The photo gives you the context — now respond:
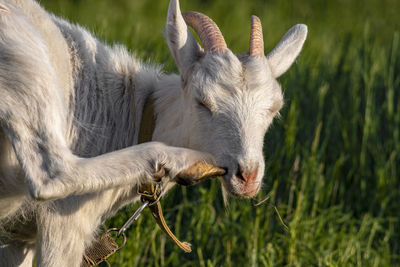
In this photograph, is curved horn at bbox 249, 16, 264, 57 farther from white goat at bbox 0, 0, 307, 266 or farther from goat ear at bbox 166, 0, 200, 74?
goat ear at bbox 166, 0, 200, 74

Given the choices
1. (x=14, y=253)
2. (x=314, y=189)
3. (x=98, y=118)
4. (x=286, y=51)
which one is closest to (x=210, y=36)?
(x=286, y=51)

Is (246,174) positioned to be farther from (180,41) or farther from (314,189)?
(314,189)

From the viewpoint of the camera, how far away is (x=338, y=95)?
6441mm

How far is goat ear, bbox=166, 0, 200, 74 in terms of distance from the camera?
3852mm

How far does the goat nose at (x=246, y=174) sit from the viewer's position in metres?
3.58

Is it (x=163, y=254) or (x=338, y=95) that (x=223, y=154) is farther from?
(x=338, y=95)

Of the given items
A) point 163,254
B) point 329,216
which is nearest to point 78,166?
point 163,254

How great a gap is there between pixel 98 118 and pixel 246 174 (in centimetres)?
105

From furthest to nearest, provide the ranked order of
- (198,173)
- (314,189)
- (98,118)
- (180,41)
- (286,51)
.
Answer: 1. (314,189)
2. (286,51)
3. (98,118)
4. (180,41)
5. (198,173)

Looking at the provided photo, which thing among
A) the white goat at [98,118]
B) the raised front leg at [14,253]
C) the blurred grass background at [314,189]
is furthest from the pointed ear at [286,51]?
the raised front leg at [14,253]

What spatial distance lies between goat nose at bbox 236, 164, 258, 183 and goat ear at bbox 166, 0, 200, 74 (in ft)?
2.36

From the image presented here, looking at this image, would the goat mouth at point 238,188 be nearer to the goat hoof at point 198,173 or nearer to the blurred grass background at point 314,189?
the goat hoof at point 198,173

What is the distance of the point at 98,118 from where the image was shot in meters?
4.15

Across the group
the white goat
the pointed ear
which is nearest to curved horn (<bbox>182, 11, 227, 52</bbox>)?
the white goat
